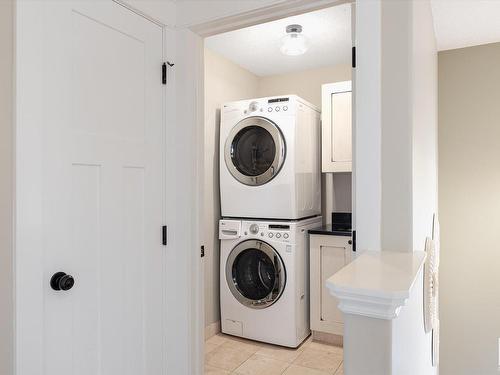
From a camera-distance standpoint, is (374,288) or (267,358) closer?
(374,288)

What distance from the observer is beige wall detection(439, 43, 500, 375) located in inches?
110

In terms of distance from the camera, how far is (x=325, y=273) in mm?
3027

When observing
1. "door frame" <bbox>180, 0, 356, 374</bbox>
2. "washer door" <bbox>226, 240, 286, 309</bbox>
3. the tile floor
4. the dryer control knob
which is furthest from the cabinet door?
"door frame" <bbox>180, 0, 356, 374</bbox>

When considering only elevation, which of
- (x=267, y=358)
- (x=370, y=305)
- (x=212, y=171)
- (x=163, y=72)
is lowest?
(x=267, y=358)

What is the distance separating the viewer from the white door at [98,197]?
132cm

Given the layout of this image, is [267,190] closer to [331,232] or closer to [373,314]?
[331,232]

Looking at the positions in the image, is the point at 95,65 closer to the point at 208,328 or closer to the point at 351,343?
the point at 351,343

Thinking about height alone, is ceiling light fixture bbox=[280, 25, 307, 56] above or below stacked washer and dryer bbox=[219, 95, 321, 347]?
above

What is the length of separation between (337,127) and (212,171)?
112cm

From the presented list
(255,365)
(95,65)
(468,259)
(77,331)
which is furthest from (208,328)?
(95,65)

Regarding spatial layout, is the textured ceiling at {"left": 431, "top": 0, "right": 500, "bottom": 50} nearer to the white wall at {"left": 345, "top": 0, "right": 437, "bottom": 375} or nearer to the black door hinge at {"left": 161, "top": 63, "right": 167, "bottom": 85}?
the white wall at {"left": 345, "top": 0, "right": 437, "bottom": 375}

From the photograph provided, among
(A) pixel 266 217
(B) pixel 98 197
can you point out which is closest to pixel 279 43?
(A) pixel 266 217

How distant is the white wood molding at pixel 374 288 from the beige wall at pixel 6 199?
1018 millimetres

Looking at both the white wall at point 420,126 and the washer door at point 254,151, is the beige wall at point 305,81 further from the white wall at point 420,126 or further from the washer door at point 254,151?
the white wall at point 420,126
